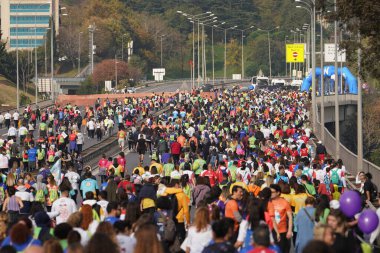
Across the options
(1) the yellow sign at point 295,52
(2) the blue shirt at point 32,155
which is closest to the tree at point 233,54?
(1) the yellow sign at point 295,52

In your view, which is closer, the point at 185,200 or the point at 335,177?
the point at 185,200

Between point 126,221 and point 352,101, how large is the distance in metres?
79.6

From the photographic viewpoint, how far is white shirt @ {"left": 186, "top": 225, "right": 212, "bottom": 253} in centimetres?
1441

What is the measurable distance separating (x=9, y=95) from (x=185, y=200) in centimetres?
9760

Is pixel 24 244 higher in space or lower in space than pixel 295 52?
lower

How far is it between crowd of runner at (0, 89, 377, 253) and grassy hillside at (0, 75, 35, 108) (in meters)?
63.2

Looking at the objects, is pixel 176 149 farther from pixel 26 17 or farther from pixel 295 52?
pixel 26 17

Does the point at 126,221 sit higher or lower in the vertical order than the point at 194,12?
lower

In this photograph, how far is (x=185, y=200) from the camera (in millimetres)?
18812

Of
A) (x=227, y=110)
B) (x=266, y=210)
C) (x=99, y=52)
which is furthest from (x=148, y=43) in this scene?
(x=266, y=210)

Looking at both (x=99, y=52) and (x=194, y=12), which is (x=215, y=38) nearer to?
(x=194, y=12)

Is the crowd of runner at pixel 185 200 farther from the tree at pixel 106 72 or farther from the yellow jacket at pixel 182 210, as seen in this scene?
the tree at pixel 106 72

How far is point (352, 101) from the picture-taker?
9312 cm

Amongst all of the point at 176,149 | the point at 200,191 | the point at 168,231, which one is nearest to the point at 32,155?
the point at 176,149
